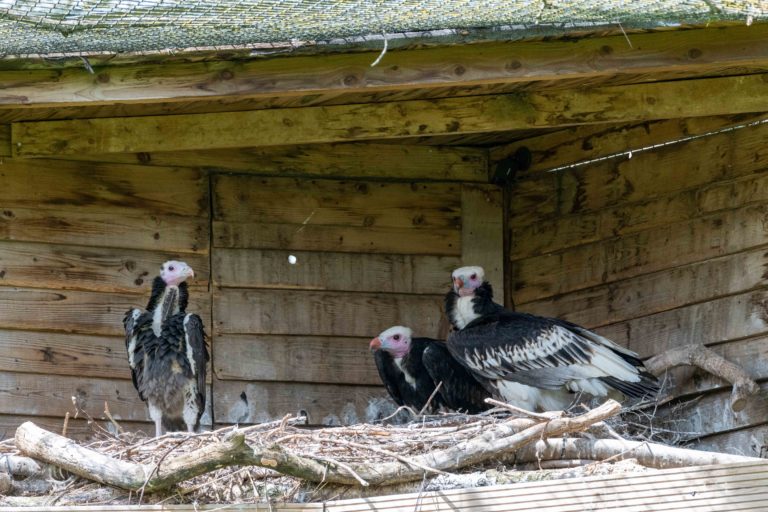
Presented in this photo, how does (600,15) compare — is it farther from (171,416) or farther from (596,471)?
(171,416)

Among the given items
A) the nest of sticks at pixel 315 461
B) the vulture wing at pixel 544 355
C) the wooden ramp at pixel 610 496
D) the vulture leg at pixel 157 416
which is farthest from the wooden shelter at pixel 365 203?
the wooden ramp at pixel 610 496

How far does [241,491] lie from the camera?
5.19 metres

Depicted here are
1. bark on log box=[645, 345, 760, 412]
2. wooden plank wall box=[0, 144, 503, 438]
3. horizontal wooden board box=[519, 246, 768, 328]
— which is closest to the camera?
bark on log box=[645, 345, 760, 412]

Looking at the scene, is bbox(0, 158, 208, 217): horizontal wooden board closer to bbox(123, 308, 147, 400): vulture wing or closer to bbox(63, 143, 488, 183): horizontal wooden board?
bbox(63, 143, 488, 183): horizontal wooden board

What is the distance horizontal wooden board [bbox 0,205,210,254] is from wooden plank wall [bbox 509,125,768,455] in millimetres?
1955

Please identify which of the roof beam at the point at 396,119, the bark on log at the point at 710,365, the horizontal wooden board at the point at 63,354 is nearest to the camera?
the bark on log at the point at 710,365

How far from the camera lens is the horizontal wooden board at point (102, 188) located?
295 inches

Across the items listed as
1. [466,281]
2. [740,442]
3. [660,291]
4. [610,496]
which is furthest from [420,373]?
[610,496]

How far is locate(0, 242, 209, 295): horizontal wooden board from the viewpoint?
7.44 meters

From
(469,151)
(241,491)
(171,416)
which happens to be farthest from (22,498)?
(469,151)

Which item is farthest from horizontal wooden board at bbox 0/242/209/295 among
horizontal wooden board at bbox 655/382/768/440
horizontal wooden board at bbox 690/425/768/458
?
horizontal wooden board at bbox 690/425/768/458

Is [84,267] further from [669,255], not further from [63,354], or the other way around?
[669,255]

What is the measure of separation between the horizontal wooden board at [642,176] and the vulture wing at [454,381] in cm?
113

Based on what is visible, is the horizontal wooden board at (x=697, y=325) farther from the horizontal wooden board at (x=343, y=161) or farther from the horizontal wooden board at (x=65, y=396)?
the horizontal wooden board at (x=65, y=396)
